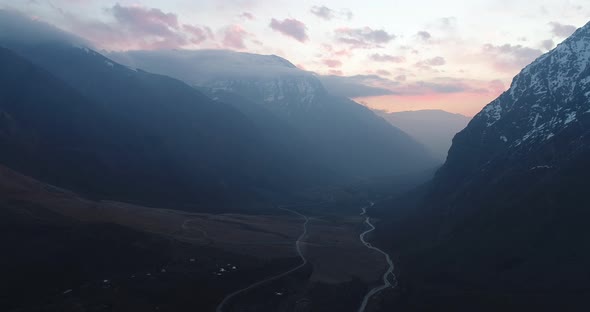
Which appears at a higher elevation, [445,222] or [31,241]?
[445,222]

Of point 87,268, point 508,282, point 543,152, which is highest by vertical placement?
point 543,152

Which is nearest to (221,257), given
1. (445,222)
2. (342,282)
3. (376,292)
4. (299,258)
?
(299,258)

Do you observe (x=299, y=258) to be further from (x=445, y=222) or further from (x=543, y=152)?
(x=543, y=152)

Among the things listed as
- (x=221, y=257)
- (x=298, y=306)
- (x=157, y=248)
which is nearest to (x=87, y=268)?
(x=157, y=248)

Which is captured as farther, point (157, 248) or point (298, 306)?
point (157, 248)

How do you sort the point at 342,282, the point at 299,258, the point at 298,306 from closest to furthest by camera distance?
the point at 298,306, the point at 342,282, the point at 299,258

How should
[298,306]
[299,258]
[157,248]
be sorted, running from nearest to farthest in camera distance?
[298,306]
[157,248]
[299,258]

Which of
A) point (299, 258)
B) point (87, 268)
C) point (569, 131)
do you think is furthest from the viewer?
point (569, 131)

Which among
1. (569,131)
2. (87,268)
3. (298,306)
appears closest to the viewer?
(298,306)

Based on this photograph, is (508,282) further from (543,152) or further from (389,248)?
(543,152)
